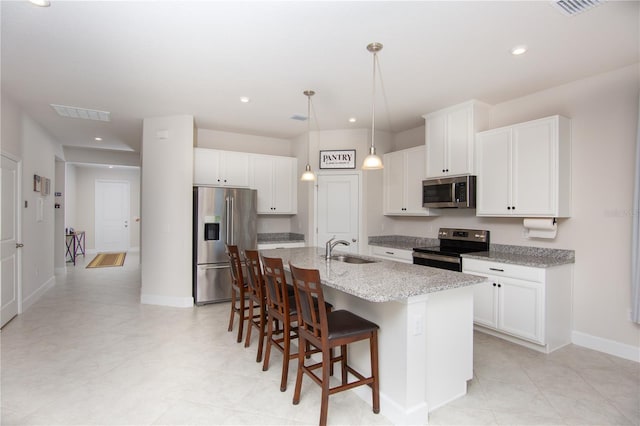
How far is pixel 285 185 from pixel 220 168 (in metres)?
1.12

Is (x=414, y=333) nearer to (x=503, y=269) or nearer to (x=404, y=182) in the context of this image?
(x=503, y=269)

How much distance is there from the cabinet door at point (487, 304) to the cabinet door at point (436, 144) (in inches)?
58.8

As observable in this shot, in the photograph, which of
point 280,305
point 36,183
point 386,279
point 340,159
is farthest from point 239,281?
point 36,183

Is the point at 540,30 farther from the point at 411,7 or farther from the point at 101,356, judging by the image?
the point at 101,356

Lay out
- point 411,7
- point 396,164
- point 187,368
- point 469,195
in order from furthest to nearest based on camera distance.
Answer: point 396,164
point 469,195
point 187,368
point 411,7

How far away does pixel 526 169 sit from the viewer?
3473 mm

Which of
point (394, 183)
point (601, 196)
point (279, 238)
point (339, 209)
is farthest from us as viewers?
point (279, 238)

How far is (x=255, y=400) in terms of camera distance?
236 cm

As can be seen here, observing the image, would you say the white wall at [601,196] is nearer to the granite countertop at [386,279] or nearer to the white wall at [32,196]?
the granite countertop at [386,279]

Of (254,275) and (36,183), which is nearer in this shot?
(254,275)

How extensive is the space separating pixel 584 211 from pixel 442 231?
5.34 ft

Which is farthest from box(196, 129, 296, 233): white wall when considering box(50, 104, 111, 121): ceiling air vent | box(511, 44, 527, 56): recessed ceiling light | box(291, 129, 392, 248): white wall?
box(511, 44, 527, 56): recessed ceiling light

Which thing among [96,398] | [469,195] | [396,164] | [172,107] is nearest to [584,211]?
[469,195]

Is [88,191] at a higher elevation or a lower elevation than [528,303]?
higher
